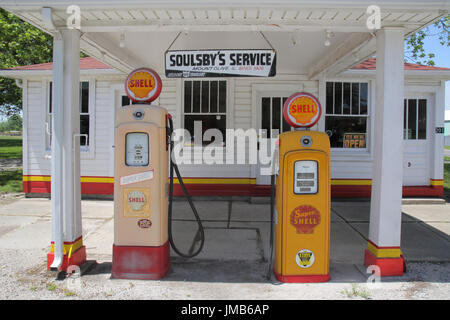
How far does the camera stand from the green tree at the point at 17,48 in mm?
13890

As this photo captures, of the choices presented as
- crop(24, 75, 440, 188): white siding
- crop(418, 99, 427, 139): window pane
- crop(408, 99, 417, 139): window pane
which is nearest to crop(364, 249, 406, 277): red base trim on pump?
crop(24, 75, 440, 188): white siding

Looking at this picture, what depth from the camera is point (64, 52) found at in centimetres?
401

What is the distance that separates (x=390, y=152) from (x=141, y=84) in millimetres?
2956

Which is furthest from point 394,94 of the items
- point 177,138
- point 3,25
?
point 3,25

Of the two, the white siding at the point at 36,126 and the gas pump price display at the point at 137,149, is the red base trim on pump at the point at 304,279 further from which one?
the white siding at the point at 36,126

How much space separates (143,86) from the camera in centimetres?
385

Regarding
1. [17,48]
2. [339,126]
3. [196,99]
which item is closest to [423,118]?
[339,126]

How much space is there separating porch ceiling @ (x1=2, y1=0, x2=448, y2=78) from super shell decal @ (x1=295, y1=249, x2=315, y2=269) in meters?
2.55

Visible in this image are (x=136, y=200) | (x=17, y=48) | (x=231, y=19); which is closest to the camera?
(x=136, y=200)

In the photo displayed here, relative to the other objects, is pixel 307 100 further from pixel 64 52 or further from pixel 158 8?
pixel 64 52

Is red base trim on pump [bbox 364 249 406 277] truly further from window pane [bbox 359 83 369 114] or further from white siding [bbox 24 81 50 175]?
white siding [bbox 24 81 50 175]

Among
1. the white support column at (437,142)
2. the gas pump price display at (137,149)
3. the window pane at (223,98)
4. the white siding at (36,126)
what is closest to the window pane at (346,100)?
the white support column at (437,142)

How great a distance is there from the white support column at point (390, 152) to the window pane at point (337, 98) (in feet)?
13.3

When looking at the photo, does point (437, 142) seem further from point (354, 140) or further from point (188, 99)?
point (188, 99)
